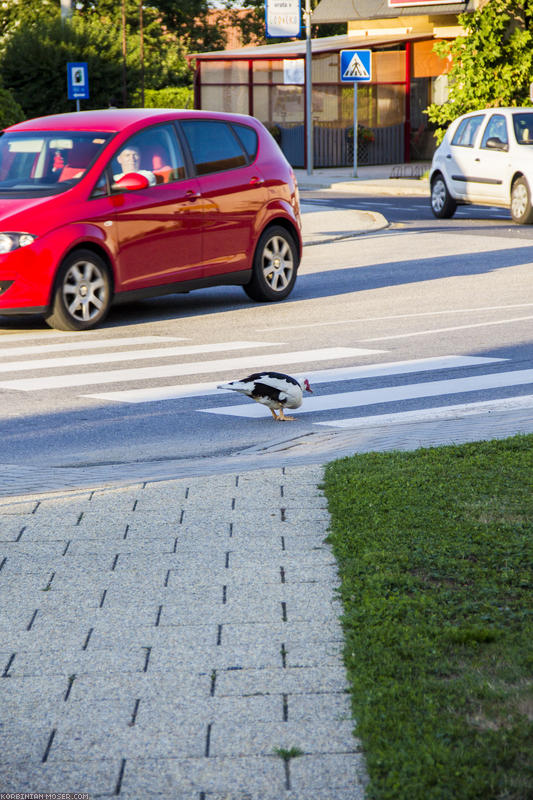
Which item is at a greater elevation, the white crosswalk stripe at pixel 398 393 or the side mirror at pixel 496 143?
the side mirror at pixel 496 143

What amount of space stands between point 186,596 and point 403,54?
39.8m

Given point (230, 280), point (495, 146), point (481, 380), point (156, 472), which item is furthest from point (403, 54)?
point (156, 472)

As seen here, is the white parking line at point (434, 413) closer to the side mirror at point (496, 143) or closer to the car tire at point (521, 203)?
the car tire at point (521, 203)

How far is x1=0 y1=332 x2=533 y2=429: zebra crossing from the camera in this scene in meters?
7.86

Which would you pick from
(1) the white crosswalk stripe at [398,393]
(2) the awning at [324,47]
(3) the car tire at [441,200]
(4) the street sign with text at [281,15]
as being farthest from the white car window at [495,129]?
(2) the awning at [324,47]

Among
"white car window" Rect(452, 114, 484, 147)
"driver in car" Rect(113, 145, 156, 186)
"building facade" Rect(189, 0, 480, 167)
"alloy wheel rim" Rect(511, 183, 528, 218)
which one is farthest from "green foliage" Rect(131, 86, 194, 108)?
"driver in car" Rect(113, 145, 156, 186)

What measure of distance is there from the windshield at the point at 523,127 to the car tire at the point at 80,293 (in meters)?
11.4

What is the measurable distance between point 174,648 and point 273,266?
29.8 feet

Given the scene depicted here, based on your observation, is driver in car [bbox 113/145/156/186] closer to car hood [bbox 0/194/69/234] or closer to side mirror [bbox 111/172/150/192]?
→ side mirror [bbox 111/172/150/192]

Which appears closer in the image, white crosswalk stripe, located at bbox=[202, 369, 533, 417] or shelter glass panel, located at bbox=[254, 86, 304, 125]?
white crosswalk stripe, located at bbox=[202, 369, 533, 417]

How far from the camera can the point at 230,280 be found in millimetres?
12086

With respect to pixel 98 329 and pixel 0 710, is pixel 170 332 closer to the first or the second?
pixel 98 329

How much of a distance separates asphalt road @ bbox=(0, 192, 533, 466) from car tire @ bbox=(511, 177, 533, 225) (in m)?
5.15

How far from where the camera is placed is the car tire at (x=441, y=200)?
21.8 meters
